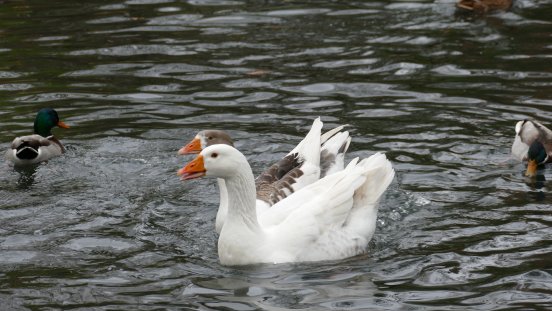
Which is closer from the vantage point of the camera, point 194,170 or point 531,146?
point 194,170

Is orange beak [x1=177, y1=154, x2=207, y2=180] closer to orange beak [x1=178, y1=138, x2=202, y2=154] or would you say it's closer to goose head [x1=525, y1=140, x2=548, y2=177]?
orange beak [x1=178, y1=138, x2=202, y2=154]

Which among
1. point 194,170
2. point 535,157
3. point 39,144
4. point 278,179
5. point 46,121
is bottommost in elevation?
point 535,157

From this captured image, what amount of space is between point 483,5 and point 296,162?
9292mm

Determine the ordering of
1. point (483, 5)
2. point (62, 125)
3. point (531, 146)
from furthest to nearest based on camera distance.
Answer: point (483, 5), point (62, 125), point (531, 146)

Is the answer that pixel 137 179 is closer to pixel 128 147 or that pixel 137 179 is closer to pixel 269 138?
pixel 128 147

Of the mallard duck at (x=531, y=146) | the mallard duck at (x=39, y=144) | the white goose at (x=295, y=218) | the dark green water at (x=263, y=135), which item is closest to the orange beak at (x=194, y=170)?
the white goose at (x=295, y=218)

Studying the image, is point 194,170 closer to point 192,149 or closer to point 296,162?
point 192,149

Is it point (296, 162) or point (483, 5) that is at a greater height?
point (483, 5)

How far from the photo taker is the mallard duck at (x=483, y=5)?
2002 centimetres

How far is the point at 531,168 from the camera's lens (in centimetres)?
1292

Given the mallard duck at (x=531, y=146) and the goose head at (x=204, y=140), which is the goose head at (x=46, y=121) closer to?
the goose head at (x=204, y=140)

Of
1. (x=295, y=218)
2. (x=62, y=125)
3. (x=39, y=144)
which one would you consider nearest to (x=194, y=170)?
(x=295, y=218)

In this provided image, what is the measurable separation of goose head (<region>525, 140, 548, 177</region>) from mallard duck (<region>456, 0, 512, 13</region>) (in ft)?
24.3

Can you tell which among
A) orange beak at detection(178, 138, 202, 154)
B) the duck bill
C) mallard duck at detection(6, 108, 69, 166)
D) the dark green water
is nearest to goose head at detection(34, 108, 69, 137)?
mallard duck at detection(6, 108, 69, 166)
